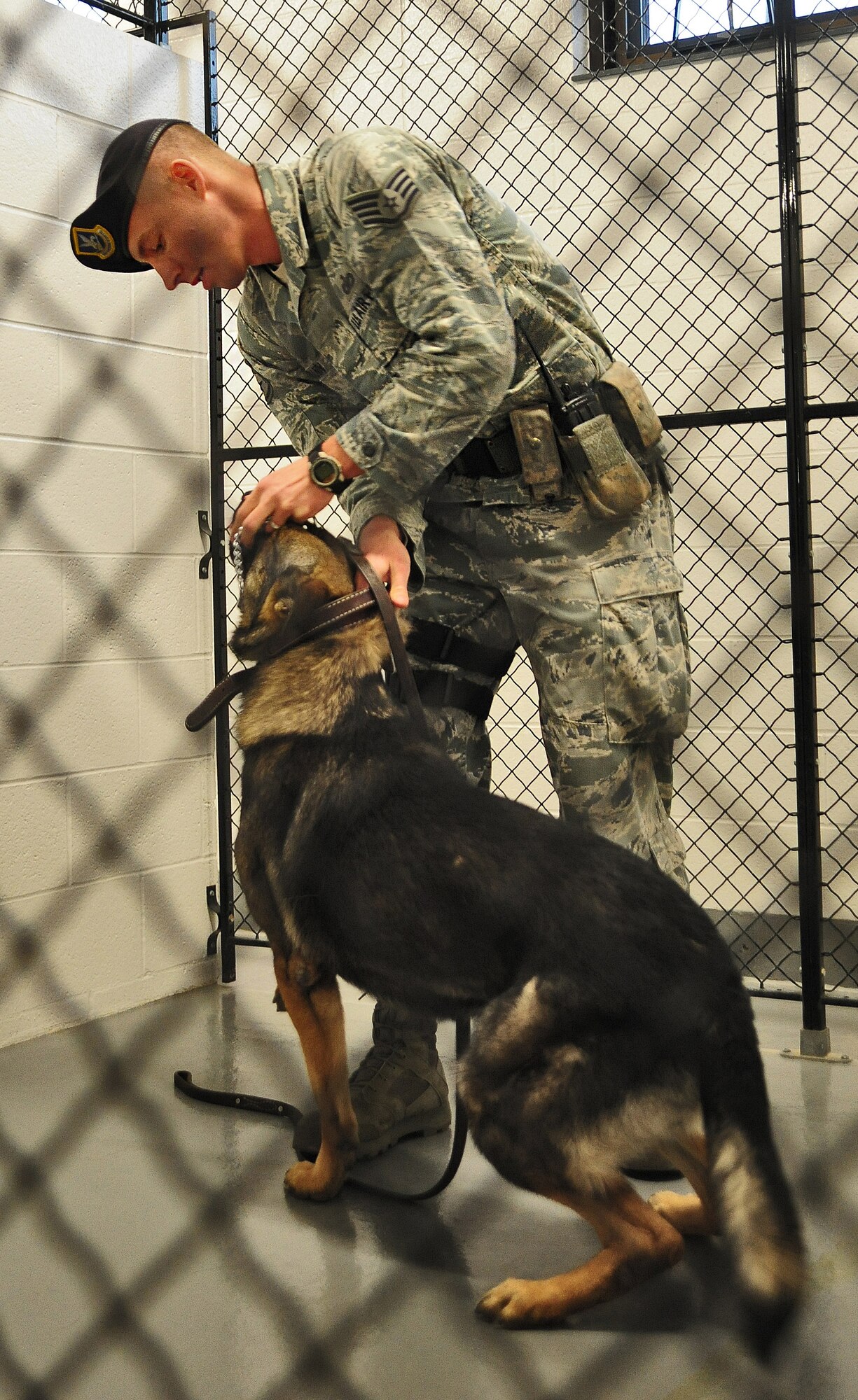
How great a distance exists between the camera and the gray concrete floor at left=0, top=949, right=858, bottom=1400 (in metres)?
1.23

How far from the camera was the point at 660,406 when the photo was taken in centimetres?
288

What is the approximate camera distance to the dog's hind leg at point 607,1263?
130 cm

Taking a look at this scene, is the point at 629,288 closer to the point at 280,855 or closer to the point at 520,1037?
the point at 280,855

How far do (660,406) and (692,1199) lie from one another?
1.98 metres

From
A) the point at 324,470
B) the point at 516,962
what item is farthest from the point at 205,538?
the point at 516,962

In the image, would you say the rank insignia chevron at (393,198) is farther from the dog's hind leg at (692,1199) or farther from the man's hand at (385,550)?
the dog's hind leg at (692,1199)

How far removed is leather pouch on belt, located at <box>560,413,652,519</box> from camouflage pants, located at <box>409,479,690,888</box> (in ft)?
0.13

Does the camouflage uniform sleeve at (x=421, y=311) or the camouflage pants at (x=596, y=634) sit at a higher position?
the camouflage uniform sleeve at (x=421, y=311)

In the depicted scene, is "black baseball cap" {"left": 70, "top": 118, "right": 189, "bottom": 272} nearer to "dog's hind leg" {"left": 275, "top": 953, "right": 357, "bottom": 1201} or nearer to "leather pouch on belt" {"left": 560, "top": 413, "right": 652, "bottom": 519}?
"leather pouch on belt" {"left": 560, "top": 413, "right": 652, "bottom": 519}

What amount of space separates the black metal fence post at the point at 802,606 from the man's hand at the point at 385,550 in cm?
99

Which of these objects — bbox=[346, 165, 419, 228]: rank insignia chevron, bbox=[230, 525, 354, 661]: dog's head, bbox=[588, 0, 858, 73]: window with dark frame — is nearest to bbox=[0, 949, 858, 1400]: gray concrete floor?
bbox=[230, 525, 354, 661]: dog's head

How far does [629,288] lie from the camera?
2.89 meters

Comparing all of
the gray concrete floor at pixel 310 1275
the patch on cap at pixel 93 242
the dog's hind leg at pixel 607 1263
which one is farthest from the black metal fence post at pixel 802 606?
the patch on cap at pixel 93 242

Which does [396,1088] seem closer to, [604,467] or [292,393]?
[604,467]
